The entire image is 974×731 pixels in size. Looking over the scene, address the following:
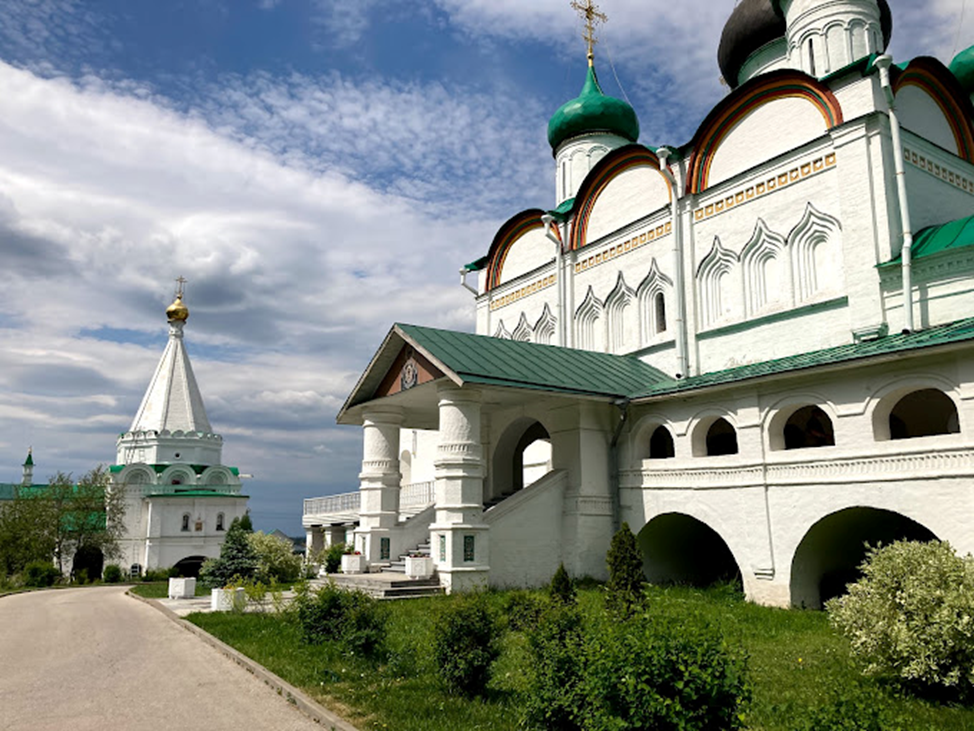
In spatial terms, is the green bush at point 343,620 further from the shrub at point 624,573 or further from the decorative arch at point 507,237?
the decorative arch at point 507,237

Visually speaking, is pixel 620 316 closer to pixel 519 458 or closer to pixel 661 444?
pixel 661 444

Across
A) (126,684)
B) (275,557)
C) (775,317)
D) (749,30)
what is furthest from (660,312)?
(126,684)

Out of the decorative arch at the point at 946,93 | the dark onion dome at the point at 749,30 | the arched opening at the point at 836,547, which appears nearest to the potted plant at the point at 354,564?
the arched opening at the point at 836,547

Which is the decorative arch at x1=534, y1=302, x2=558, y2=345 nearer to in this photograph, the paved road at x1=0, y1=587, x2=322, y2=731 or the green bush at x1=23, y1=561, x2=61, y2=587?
the paved road at x1=0, y1=587, x2=322, y2=731

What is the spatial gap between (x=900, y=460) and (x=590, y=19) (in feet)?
57.2

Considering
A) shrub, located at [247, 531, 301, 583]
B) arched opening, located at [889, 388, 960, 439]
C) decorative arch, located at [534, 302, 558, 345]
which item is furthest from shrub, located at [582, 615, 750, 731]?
decorative arch, located at [534, 302, 558, 345]

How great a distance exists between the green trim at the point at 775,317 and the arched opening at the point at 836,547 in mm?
3610

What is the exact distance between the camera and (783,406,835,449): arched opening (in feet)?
43.5

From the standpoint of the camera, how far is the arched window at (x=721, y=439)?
15195 millimetres

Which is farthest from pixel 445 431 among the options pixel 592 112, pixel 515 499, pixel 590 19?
pixel 590 19

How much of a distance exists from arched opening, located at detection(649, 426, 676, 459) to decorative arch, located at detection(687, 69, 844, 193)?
16.8ft

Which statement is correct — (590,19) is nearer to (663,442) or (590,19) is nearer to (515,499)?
(663,442)

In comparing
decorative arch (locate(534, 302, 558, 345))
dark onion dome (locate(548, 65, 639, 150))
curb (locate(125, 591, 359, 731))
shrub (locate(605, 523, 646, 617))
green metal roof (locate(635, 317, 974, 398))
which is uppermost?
dark onion dome (locate(548, 65, 639, 150))

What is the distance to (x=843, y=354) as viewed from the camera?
11.2 m
